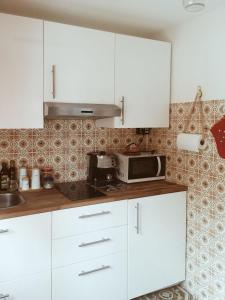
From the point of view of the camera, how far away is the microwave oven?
7.30 ft

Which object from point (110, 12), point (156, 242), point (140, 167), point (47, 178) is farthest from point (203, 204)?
point (110, 12)

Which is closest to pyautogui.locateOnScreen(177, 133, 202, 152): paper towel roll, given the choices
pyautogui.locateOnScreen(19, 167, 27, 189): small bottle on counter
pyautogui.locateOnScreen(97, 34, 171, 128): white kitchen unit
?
pyautogui.locateOnScreen(97, 34, 171, 128): white kitchen unit

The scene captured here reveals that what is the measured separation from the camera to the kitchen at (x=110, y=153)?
1.70 m

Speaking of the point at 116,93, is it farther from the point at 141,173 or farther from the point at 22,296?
the point at 22,296

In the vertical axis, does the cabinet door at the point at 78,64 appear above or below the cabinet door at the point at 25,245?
above

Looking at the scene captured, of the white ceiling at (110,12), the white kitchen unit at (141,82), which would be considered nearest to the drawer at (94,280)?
the white kitchen unit at (141,82)

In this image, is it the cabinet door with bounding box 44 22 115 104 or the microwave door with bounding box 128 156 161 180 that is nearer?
the cabinet door with bounding box 44 22 115 104

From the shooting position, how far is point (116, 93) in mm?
2078

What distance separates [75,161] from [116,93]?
0.69 metres

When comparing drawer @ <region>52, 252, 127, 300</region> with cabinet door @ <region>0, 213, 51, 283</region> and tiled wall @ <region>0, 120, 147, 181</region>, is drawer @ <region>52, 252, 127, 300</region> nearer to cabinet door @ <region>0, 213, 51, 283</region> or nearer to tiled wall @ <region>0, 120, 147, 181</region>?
cabinet door @ <region>0, 213, 51, 283</region>

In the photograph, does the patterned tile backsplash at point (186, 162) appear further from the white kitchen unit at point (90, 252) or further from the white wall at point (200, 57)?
the white kitchen unit at point (90, 252)

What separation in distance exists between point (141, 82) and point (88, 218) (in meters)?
1.15

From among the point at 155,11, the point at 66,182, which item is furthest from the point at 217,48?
the point at 66,182

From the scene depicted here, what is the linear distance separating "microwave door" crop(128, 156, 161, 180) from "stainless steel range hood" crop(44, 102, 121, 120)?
0.45 m
